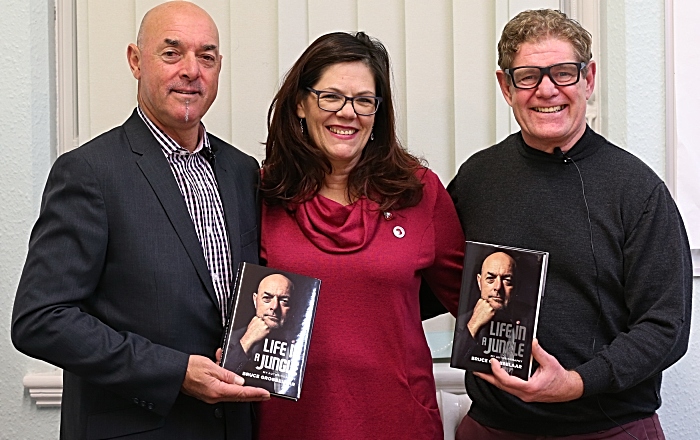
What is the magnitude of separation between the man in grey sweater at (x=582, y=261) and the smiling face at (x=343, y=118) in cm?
34

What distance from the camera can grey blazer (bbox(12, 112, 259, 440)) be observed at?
1551mm

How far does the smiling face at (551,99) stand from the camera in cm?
180

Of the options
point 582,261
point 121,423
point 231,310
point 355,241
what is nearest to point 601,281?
point 582,261

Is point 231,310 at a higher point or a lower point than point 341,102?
lower

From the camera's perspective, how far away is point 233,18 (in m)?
2.51

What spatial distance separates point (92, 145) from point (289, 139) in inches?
20.4

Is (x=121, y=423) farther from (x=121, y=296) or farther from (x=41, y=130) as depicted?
(x=41, y=130)

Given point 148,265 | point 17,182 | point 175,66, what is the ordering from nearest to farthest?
point 148,265
point 175,66
point 17,182

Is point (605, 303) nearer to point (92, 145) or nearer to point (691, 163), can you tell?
point (691, 163)

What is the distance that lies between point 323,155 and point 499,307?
0.58 metres

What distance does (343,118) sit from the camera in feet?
6.24

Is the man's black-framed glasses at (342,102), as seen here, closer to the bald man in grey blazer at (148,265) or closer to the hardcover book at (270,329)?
the bald man in grey blazer at (148,265)

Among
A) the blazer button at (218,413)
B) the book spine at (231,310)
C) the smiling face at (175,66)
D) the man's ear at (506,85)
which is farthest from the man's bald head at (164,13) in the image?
the blazer button at (218,413)

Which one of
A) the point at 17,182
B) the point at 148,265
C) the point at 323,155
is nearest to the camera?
the point at 148,265
